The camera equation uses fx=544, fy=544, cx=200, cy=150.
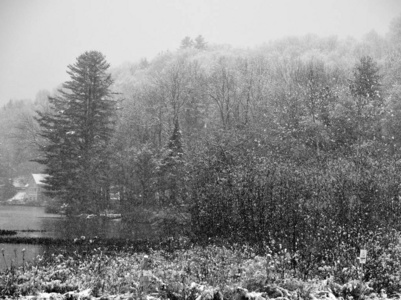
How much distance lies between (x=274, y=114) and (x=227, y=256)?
28.4 meters

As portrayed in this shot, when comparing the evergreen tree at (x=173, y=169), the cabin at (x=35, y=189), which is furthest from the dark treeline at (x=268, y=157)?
the cabin at (x=35, y=189)

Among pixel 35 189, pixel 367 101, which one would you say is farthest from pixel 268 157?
pixel 35 189

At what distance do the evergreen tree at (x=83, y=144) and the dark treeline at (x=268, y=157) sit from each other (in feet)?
0.58

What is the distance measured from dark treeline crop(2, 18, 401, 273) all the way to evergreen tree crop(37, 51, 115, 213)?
0.58 feet

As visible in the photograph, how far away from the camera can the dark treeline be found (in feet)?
75.3

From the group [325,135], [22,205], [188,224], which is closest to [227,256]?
[188,224]

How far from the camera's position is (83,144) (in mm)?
44906

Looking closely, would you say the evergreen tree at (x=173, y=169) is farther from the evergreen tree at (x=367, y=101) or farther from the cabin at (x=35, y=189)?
the cabin at (x=35, y=189)

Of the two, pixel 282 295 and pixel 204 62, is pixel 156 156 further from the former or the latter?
pixel 204 62

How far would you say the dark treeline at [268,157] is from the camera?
23.0m

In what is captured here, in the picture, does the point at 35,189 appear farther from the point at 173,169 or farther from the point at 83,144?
the point at 173,169

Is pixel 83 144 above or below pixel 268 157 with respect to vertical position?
above

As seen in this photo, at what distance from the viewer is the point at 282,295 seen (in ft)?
38.5

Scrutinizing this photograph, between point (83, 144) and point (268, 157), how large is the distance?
17384mm
